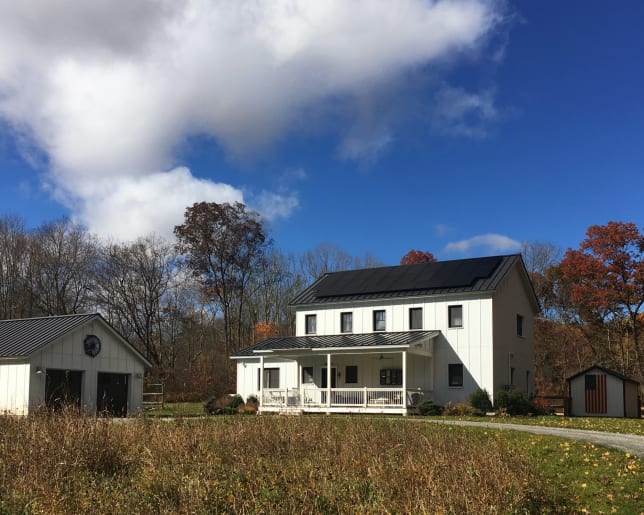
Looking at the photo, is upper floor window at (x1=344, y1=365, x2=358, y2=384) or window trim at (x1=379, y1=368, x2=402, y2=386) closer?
window trim at (x1=379, y1=368, x2=402, y2=386)

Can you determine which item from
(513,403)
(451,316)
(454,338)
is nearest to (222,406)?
(454,338)

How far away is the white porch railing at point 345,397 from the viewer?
30.8m

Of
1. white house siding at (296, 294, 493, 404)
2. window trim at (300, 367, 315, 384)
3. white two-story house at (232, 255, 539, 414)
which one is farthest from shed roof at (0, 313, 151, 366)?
white house siding at (296, 294, 493, 404)

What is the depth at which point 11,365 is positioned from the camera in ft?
90.7

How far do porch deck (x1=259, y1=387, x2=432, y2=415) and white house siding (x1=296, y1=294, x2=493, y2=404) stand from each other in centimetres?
126

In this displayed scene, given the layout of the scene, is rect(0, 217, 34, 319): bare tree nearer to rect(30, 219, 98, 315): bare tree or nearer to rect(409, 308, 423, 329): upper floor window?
rect(30, 219, 98, 315): bare tree

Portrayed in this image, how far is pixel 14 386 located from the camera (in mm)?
27438

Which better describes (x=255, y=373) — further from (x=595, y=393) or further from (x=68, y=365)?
(x=595, y=393)

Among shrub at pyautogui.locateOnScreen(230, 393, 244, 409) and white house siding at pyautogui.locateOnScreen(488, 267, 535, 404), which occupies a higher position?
white house siding at pyautogui.locateOnScreen(488, 267, 535, 404)

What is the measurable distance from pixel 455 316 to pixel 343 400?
6.91m

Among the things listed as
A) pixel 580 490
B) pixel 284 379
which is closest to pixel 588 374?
pixel 284 379

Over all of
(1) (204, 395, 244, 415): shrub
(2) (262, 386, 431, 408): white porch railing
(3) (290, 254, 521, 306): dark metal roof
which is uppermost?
(3) (290, 254, 521, 306): dark metal roof

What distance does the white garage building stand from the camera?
27344 millimetres

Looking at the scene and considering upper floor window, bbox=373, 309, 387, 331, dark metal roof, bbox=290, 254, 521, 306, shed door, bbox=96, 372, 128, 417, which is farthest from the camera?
upper floor window, bbox=373, 309, 387, 331
